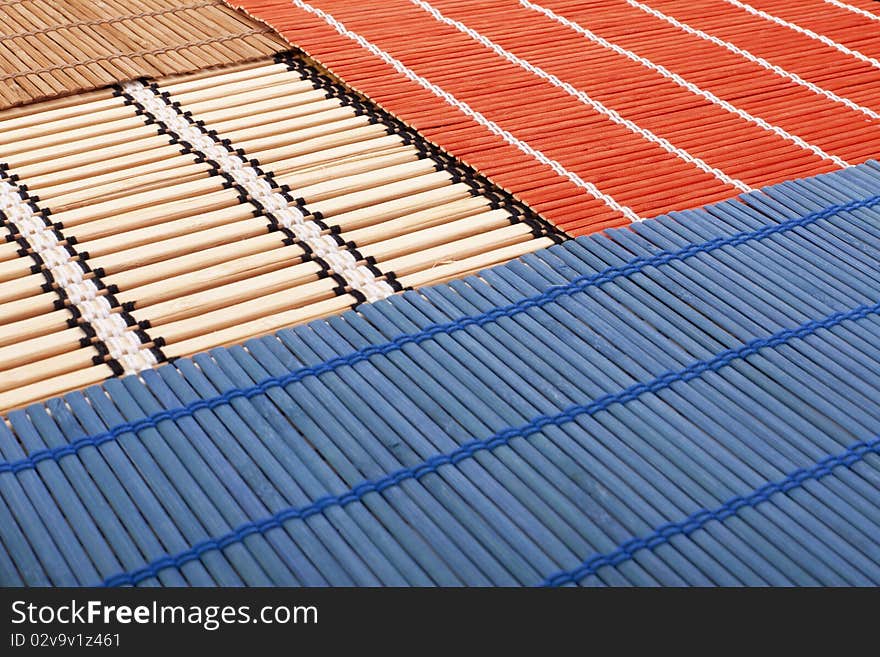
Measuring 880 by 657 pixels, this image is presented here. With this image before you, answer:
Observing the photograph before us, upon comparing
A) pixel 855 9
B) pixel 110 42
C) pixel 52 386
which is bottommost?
pixel 52 386

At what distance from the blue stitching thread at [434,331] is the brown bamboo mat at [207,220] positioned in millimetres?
169

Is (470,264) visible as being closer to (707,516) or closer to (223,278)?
(223,278)

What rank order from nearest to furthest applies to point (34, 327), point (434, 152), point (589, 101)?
point (34, 327) < point (434, 152) < point (589, 101)

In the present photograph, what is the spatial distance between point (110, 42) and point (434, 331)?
152 cm

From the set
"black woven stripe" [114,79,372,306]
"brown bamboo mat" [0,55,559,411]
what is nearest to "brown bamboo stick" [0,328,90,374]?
"brown bamboo mat" [0,55,559,411]

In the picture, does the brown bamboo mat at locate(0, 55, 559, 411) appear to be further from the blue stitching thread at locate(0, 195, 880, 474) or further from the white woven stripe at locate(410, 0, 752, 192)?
the white woven stripe at locate(410, 0, 752, 192)

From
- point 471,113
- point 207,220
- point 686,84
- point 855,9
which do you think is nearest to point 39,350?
point 207,220

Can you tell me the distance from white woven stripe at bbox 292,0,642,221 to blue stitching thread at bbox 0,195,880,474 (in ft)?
0.64

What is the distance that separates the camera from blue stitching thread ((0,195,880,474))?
139cm

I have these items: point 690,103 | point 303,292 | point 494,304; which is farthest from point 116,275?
point 690,103

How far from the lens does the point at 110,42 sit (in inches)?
104

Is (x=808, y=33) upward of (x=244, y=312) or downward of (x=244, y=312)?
upward

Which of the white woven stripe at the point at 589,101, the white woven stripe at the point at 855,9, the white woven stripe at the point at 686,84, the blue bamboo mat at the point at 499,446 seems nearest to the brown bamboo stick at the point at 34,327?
the blue bamboo mat at the point at 499,446

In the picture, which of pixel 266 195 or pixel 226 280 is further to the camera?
pixel 266 195
